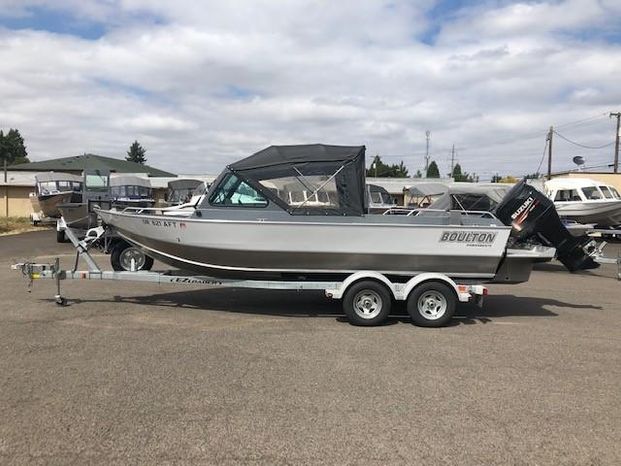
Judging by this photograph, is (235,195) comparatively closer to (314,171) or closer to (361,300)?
(314,171)

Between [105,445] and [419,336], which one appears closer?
[105,445]

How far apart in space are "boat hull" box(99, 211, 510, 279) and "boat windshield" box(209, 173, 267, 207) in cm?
44

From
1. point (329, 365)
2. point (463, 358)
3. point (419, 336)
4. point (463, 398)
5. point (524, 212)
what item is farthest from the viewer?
point (524, 212)

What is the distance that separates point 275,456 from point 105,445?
1.20m

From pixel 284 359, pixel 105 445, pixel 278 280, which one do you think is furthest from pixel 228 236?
pixel 105 445

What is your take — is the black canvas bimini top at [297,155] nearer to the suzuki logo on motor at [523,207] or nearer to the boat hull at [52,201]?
the suzuki logo on motor at [523,207]

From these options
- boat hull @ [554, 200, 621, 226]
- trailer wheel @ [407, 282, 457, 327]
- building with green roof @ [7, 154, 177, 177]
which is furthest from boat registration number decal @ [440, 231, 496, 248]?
building with green roof @ [7, 154, 177, 177]

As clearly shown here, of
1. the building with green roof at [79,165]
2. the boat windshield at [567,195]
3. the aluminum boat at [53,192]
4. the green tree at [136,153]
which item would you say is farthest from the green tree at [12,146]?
the boat windshield at [567,195]

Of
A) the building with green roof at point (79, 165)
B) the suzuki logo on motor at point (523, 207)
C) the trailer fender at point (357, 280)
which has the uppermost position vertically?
the building with green roof at point (79, 165)

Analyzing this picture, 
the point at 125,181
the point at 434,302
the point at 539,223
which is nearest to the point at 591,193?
the point at 539,223

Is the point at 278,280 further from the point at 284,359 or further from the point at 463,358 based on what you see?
the point at 463,358

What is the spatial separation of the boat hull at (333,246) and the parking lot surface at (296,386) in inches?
31.1

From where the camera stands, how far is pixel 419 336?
759cm

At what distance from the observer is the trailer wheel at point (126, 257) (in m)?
9.99
